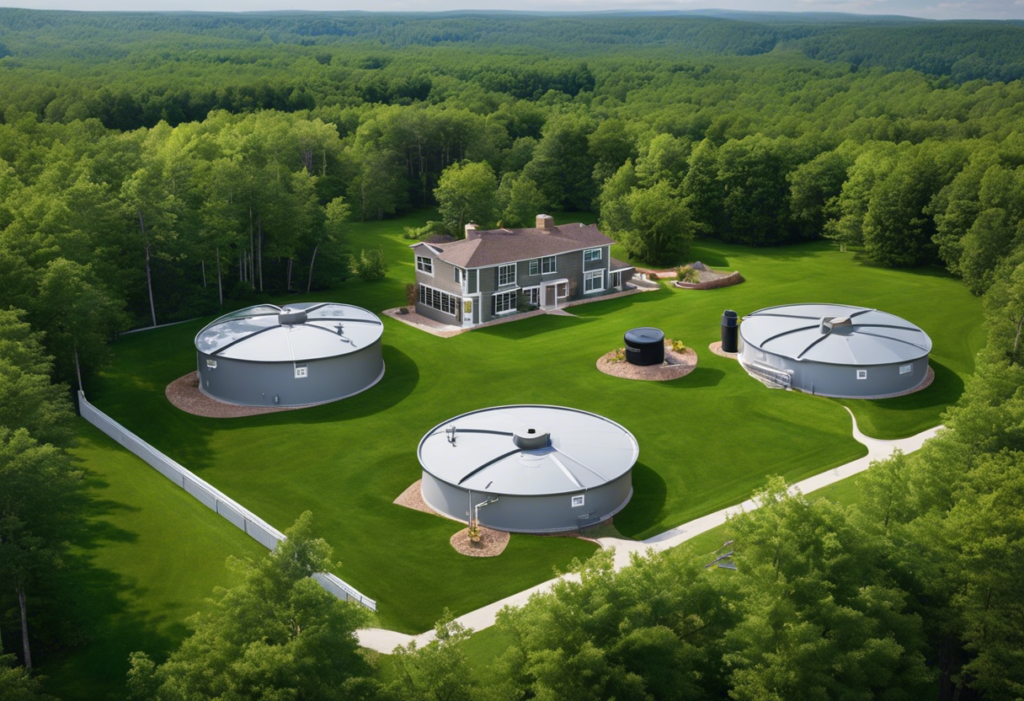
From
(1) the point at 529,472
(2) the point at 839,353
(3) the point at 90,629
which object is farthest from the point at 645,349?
(3) the point at 90,629

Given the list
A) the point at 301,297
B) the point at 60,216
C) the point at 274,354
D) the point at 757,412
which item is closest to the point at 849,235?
the point at 757,412

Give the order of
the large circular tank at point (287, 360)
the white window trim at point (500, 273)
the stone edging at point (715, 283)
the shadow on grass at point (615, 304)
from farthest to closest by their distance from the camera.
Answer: the stone edging at point (715, 283) → the shadow on grass at point (615, 304) → the white window trim at point (500, 273) → the large circular tank at point (287, 360)

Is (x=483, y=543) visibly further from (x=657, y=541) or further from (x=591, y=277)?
(x=591, y=277)

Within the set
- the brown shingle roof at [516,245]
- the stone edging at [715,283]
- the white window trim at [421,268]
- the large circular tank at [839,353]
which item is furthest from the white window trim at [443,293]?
the stone edging at [715,283]

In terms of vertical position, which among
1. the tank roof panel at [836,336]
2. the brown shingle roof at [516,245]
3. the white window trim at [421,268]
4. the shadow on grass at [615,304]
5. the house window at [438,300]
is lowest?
the shadow on grass at [615,304]

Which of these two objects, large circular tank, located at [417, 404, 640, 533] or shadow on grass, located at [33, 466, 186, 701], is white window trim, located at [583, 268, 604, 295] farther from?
shadow on grass, located at [33, 466, 186, 701]

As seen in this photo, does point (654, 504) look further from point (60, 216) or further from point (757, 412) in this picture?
point (60, 216)

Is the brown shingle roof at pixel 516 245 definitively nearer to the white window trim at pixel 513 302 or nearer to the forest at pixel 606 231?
the white window trim at pixel 513 302

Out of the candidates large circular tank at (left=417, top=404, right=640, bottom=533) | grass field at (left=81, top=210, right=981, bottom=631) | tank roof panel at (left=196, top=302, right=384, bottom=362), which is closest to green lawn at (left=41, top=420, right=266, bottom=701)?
grass field at (left=81, top=210, right=981, bottom=631)
